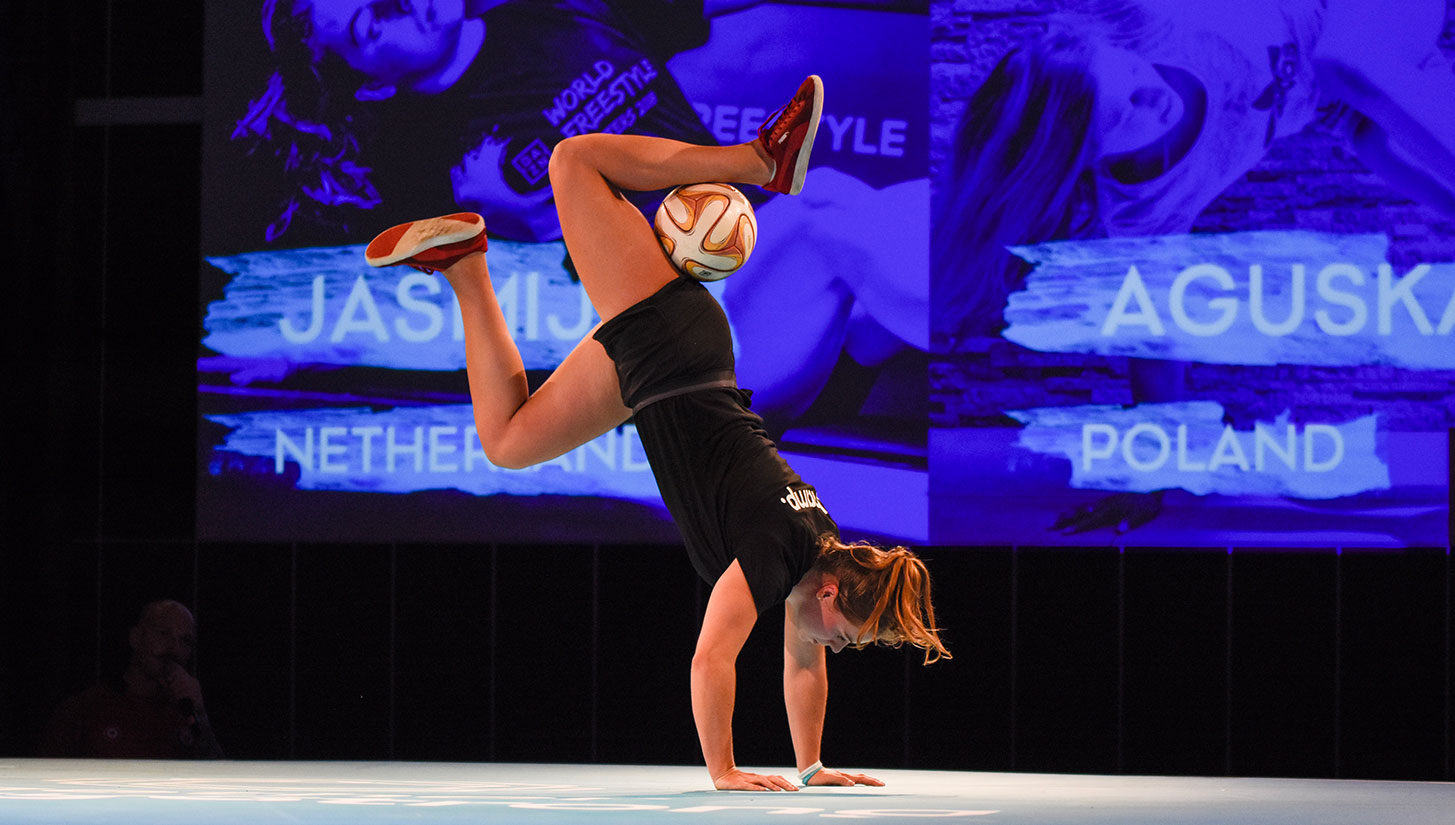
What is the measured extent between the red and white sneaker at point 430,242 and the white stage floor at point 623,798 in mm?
1199

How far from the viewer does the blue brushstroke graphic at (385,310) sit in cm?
513

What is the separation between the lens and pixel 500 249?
518cm

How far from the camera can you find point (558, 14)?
17.1 feet

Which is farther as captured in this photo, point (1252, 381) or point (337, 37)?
point (337, 37)

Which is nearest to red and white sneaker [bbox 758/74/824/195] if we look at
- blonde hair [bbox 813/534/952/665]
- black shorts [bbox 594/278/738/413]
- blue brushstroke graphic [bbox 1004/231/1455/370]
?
black shorts [bbox 594/278/738/413]

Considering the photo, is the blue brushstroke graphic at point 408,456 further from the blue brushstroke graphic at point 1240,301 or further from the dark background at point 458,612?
the blue brushstroke graphic at point 1240,301

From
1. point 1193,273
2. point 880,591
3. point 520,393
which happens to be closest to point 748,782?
point 880,591

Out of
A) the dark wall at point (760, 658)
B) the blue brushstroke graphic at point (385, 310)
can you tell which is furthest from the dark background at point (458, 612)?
the blue brushstroke graphic at point (385, 310)

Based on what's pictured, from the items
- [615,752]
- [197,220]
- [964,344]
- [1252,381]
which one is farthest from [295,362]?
[1252,381]

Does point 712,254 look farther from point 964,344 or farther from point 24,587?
point 24,587

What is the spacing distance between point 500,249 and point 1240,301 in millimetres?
2470

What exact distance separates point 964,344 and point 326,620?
2.44 m

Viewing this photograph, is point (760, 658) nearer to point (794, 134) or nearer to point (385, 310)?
point (385, 310)

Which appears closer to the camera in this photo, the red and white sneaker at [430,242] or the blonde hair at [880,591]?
the blonde hair at [880,591]
